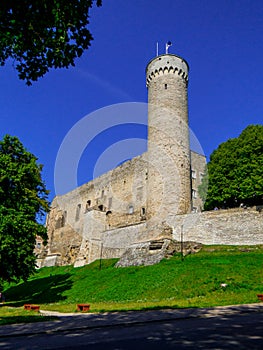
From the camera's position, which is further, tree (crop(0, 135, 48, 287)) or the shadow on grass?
the shadow on grass

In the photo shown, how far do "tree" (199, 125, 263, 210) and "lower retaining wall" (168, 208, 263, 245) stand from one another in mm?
2837

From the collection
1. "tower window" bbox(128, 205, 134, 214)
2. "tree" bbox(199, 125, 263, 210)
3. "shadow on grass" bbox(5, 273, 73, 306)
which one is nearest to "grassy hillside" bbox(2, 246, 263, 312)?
"shadow on grass" bbox(5, 273, 73, 306)

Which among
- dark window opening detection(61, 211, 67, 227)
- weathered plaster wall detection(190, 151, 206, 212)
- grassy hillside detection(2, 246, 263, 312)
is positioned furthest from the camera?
dark window opening detection(61, 211, 67, 227)

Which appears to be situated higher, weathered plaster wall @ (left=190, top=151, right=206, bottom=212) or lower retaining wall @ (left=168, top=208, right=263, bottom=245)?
weathered plaster wall @ (left=190, top=151, right=206, bottom=212)

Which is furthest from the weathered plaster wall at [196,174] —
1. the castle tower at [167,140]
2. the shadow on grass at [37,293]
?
the shadow on grass at [37,293]

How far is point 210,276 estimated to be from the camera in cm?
1598

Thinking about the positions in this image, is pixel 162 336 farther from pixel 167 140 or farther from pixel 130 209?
pixel 130 209

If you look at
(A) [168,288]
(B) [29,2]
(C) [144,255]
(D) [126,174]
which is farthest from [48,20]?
(D) [126,174]

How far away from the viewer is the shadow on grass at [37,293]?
19.7m

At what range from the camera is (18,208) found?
19.5m

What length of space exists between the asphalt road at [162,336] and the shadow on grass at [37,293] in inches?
482

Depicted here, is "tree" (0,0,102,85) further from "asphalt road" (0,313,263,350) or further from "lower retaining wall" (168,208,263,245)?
"lower retaining wall" (168,208,263,245)

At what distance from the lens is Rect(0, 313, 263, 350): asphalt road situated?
220 inches

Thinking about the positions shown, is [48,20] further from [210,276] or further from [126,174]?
[126,174]
